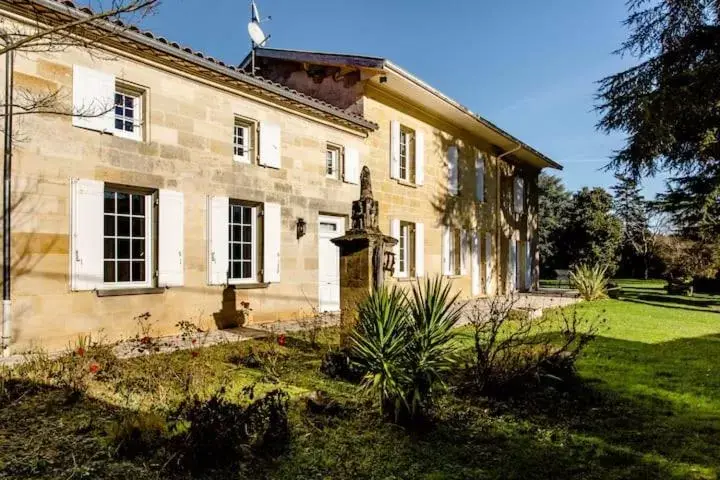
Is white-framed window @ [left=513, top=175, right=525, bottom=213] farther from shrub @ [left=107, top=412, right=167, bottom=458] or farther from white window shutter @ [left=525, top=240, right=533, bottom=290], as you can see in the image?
shrub @ [left=107, top=412, right=167, bottom=458]

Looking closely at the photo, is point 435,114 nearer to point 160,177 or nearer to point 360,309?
point 160,177

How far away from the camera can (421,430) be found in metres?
3.93

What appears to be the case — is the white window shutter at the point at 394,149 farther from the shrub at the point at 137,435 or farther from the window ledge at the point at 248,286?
the shrub at the point at 137,435

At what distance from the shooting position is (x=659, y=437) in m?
3.86

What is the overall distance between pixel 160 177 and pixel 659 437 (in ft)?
23.4

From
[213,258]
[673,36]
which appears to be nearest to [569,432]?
[213,258]

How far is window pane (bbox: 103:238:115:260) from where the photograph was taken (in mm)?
7156

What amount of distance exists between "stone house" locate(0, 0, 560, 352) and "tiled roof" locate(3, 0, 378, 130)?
0.03 metres

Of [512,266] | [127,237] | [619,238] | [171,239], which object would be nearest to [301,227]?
[171,239]

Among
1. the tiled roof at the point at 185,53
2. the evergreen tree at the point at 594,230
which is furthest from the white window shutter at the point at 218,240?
the evergreen tree at the point at 594,230

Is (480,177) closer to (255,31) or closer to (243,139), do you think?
(255,31)

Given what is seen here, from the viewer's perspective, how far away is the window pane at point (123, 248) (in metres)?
7.31

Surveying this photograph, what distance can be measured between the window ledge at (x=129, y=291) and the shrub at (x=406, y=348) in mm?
4268

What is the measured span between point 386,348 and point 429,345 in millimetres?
373
